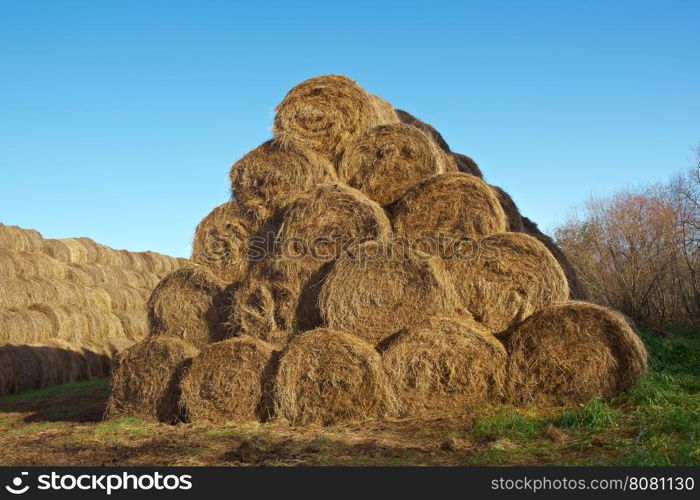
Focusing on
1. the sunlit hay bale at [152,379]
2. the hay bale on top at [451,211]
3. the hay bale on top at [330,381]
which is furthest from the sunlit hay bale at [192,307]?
the hay bale on top at [451,211]

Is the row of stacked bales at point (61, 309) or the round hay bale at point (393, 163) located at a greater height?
the round hay bale at point (393, 163)

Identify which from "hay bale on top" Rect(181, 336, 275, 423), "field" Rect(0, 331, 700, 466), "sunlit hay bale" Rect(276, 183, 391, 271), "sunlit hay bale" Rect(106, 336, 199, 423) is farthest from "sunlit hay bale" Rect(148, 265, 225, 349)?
"field" Rect(0, 331, 700, 466)

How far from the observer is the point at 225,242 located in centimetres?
959

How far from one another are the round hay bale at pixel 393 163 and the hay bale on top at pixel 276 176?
0.40 meters

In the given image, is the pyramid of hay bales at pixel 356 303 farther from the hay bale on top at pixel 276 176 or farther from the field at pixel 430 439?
the field at pixel 430 439

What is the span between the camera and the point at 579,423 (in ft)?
22.7

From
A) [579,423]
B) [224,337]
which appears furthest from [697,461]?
[224,337]

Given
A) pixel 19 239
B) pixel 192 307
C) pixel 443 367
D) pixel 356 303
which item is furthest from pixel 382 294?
pixel 19 239

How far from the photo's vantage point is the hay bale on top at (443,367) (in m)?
7.86

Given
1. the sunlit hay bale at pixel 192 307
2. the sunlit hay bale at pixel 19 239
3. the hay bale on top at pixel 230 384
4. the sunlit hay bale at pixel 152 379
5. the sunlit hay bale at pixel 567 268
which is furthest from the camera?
the sunlit hay bale at pixel 19 239

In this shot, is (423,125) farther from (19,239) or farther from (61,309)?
(19,239)

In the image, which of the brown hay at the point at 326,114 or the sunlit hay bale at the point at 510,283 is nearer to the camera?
the sunlit hay bale at the point at 510,283

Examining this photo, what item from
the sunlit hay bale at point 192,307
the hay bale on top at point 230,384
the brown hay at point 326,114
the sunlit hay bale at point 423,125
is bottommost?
the hay bale on top at point 230,384

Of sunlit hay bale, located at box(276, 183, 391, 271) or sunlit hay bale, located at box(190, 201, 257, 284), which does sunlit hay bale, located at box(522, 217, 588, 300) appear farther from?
sunlit hay bale, located at box(190, 201, 257, 284)
